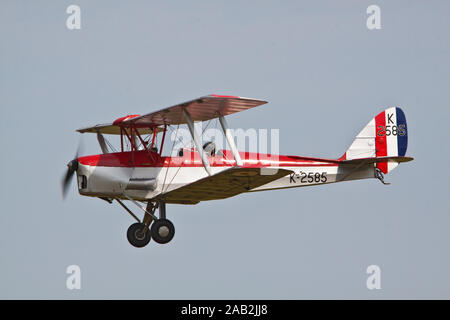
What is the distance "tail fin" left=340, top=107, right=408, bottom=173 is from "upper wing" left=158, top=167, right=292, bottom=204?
3.92 metres

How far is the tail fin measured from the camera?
20703 millimetres

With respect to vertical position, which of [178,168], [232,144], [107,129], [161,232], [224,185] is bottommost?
A: [161,232]

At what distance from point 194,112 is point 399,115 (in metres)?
5.87

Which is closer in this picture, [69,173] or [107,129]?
[69,173]

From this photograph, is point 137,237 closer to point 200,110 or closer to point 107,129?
point 200,110

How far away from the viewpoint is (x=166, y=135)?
63.3 feet

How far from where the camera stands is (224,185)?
17.6 meters

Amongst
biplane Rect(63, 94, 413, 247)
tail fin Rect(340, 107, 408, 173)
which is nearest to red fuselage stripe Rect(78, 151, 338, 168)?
biplane Rect(63, 94, 413, 247)

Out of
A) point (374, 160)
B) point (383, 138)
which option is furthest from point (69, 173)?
point (383, 138)

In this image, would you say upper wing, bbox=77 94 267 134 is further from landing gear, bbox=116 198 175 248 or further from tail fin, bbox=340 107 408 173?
tail fin, bbox=340 107 408 173

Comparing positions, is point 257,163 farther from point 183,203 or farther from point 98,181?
point 98,181

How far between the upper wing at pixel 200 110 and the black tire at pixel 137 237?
241cm

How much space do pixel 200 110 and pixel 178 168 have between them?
1.63 m

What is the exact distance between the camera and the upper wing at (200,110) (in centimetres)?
1716
